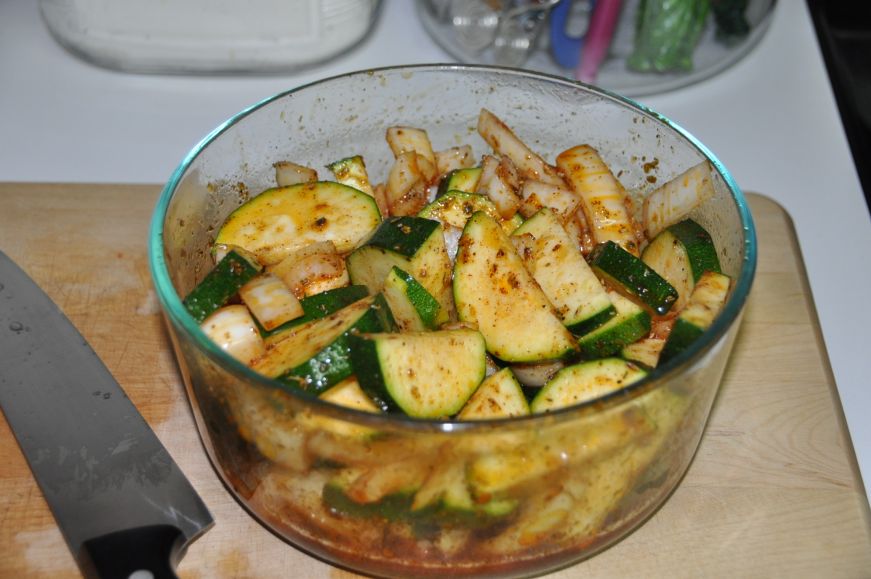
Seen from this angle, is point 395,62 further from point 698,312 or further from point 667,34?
point 698,312

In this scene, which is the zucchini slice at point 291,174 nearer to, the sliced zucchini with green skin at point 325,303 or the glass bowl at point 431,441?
the glass bowl at point 431,441

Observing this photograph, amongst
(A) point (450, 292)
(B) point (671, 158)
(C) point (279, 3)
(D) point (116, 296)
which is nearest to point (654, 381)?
(A) point (450, 292)

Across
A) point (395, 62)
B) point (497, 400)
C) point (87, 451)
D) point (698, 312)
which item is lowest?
point (87, 451)

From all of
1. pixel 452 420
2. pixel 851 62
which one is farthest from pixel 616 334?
pixel 851 62

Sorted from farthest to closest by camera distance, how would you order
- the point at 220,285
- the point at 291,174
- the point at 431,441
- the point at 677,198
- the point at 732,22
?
the point at 732,22, the point at 291,174, the point at 677,198, the point at 220,285, the point at 431,441

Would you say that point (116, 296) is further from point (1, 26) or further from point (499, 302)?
point (1, 26)

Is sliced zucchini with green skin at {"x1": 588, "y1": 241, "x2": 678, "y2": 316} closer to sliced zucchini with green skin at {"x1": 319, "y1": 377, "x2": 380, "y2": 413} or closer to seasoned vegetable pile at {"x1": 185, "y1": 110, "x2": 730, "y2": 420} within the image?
seasoned vegetable pile at {"x1": 185, "y1": 110, "x2": 730, "y2": 420}

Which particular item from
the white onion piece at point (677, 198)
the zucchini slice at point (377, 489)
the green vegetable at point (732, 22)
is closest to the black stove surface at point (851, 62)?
the green vegetable at point (732, 22)
